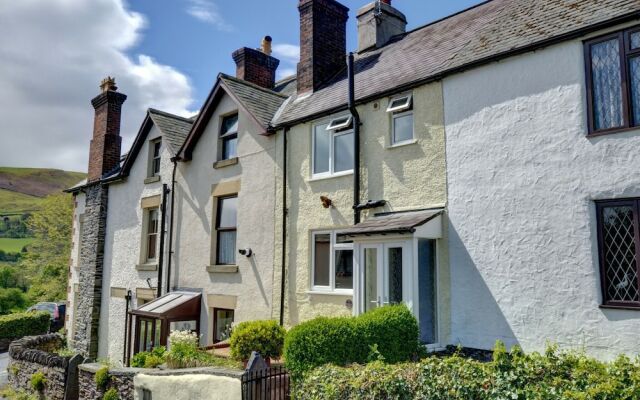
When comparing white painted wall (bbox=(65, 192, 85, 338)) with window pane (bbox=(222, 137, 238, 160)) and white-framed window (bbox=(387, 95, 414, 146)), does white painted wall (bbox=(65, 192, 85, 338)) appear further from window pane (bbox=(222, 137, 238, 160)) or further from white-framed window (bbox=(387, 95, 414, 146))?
white-framed window (bbox=(387, 95, 414, 146))

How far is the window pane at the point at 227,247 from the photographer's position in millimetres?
14953

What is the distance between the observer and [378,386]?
641cm

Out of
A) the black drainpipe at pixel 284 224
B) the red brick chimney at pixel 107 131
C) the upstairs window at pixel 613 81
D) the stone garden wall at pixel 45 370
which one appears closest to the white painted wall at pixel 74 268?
Result: the red brick chimney at pixel 107 131

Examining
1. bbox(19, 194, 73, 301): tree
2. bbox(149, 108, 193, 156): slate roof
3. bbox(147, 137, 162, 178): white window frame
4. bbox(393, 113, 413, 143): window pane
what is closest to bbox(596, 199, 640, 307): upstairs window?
bbox(393, 113, 413, 143): window pane

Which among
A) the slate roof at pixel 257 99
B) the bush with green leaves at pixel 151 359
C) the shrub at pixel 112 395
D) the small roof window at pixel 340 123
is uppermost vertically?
the slate roof at pixel 257 99

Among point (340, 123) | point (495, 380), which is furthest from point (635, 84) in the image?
point (340, 123)

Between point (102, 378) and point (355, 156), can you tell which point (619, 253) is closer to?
point (355, 156)

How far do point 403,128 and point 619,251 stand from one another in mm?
4901

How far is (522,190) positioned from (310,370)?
15.4ft

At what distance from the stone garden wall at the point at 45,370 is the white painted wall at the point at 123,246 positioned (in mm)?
2808

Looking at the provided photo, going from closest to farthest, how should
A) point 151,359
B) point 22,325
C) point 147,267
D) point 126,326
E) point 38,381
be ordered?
point 151,359
point 38,381
point 126,326
point 147,267
point 22,325

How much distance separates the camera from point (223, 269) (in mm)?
14633

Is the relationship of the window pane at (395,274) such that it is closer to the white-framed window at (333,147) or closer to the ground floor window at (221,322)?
the white-framed window at (333,147)

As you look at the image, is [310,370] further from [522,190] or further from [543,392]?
[522,190]
